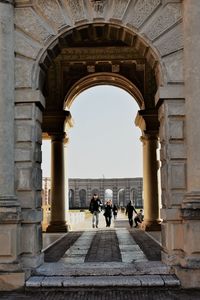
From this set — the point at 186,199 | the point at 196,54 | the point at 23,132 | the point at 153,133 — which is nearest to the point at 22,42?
the point at 23,132

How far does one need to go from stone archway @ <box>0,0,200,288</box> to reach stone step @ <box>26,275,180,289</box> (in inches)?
10.2

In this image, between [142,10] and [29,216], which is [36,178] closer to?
[29,216]

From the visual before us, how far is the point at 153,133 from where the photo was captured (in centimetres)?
1828

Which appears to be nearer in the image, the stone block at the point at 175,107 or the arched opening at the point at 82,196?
the stone block at the point at 175,107

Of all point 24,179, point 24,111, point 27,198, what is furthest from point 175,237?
point 24,111

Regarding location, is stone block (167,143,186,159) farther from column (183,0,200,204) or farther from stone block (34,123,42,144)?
stone block (34,123,42,144)

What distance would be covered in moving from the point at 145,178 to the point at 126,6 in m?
9.89

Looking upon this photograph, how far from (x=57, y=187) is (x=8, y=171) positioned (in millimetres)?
9498

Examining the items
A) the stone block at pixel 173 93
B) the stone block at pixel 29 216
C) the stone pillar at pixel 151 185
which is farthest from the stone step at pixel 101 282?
the stone pillar at pixel 151 185

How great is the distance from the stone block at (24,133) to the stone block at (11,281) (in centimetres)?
256

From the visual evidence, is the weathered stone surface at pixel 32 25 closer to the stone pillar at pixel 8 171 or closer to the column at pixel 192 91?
the stone pillar at pixel 8 171

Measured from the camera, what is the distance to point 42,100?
9.66 meters

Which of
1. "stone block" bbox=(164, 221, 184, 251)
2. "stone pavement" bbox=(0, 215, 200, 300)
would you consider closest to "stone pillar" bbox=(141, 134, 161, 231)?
"stone pavement" bbox=(0, 215, 200, 300)

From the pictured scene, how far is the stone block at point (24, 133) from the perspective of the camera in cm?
912
